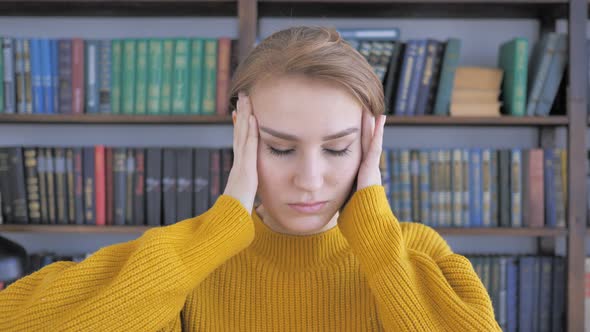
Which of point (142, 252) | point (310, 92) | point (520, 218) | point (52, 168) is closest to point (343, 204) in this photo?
point (310, 92)

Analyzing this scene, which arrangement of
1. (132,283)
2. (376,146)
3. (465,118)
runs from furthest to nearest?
(465,118) → (376,146) → (132,283)

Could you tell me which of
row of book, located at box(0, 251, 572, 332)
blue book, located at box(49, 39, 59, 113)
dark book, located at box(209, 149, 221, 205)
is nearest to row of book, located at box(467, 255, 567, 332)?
row of book, located at box(0, 251, 572, 332)

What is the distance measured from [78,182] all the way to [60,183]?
56 millimetres

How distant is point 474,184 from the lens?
1714 millimetres

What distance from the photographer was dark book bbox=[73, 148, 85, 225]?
5.58 ft

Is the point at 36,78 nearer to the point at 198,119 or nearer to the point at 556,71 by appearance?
the point at 198,119

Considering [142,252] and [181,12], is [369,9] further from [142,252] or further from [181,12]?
[142,252]

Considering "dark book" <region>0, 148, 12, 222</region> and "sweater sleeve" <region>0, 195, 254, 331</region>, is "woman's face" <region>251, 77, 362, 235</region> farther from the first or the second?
"dark book" <region>0, 148, 12, 222</region>

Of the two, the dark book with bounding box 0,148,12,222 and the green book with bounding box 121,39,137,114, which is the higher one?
the green book with bounding box 121,39,137,114

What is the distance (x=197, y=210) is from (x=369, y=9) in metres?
0.86

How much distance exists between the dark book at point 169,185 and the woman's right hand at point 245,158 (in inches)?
35.2

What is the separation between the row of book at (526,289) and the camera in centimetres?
173

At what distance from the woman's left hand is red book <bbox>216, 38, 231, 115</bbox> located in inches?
35.9

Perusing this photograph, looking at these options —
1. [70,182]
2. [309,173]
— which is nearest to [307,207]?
[309,173]
